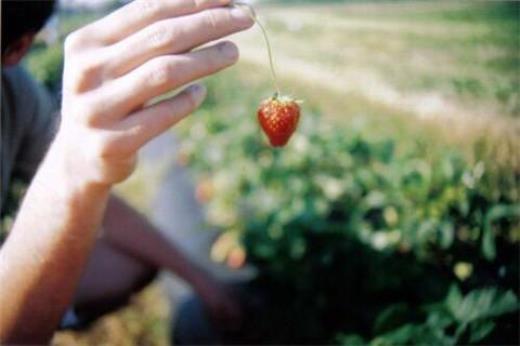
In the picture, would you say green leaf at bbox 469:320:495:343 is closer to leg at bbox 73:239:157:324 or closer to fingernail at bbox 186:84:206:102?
fingernail at bbox 186:84:206:102

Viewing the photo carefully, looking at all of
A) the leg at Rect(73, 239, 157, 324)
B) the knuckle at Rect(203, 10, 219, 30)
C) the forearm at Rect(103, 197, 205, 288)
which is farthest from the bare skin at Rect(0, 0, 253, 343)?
the leg at Rect(73, 239, 157, 324)

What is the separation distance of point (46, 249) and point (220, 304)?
847 millimetres

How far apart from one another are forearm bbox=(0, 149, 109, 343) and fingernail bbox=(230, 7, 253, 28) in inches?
10.8

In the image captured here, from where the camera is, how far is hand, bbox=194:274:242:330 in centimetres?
167

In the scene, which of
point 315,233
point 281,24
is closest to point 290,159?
point 315,233

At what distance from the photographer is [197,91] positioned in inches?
27.9

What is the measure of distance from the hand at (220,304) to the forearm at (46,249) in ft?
2.39

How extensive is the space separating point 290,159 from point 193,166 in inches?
50.9

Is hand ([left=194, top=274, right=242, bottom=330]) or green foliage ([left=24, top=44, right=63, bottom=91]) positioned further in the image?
green foliage ([left=24, top=44, right=63, bottom=91])

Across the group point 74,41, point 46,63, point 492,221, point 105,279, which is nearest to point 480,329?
Answer: point 492,221

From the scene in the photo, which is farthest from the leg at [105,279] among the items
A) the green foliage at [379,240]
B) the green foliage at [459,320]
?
the green foliage at [459,320]

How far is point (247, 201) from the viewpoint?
2244 mm

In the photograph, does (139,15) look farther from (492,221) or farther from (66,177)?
(492,221)

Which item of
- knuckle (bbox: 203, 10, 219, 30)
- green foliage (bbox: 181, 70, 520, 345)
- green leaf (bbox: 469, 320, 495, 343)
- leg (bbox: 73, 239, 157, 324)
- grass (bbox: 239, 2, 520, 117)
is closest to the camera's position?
knuckle (bbox: 203, 10, 219, 30)
